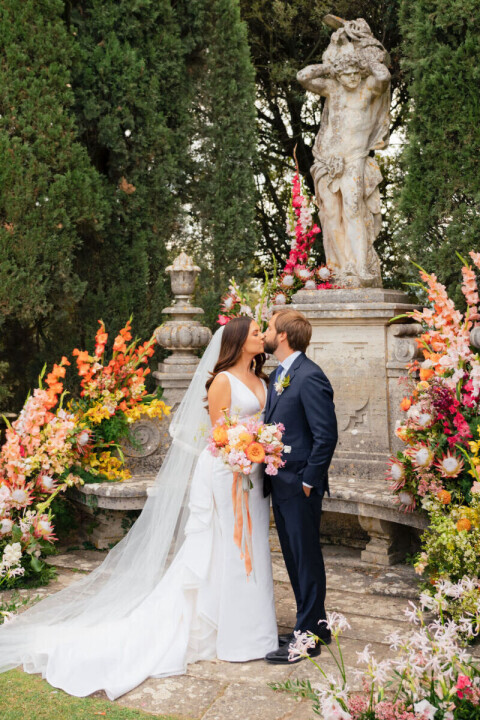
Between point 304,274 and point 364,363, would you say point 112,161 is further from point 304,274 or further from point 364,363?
point 364,363

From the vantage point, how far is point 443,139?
6.58 m

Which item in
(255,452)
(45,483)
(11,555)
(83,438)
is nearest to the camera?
(255,452)

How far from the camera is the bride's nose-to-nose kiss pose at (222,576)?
376cm

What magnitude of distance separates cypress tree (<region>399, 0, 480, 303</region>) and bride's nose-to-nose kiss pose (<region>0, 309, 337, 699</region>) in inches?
119

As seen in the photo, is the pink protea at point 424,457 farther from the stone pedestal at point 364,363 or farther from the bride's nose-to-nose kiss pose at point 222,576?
the stone pedestal at point 364,363

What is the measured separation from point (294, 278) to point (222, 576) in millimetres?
3497

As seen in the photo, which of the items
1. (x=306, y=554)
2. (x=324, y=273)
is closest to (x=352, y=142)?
(x=324, y=273)

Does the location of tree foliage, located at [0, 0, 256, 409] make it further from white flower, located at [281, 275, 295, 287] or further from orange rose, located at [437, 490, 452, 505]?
orange rose, located at [437, 490, 452, 505]

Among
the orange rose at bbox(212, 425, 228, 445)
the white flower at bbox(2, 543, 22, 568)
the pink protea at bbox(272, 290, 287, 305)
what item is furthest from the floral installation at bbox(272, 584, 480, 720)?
the pink protea at bbox(272, 290, 287, 305)

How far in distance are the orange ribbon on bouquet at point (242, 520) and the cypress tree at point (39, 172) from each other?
350 centimetres

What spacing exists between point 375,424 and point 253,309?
1865mm

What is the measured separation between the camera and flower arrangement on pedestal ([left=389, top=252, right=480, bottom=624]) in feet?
13.1

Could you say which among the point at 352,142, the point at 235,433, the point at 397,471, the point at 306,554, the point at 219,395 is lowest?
the point at 306,554

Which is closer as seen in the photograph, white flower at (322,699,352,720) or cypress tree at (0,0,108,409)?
white flower at (322,699,352,720)
